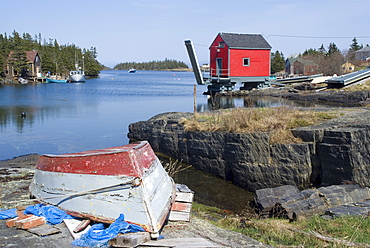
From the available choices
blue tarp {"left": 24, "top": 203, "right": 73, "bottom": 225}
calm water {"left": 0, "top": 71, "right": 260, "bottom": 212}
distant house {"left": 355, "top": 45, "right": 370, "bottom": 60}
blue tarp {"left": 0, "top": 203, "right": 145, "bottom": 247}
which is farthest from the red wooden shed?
distant house {"left": 355, "top": 45, "right": 370, "bottom": 60}

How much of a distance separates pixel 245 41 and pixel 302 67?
1032 inches

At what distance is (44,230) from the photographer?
236 inches

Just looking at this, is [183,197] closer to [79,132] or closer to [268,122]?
[268,122]

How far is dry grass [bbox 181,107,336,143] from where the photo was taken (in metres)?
11.1

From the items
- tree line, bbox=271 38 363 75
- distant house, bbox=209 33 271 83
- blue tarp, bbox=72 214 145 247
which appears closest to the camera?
blue tarp, bbox=72 214 145 247

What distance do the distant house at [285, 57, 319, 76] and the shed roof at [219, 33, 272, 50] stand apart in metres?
21.4

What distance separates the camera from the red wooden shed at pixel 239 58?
35.5 meters

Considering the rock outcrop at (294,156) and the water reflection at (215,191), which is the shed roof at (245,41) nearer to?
the rock outcrop at (294,156)

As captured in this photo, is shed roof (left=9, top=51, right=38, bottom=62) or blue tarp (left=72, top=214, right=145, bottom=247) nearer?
blue tarp (left=72, top=214, right=145, bottom=247)

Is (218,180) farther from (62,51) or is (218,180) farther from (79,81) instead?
(62,51)

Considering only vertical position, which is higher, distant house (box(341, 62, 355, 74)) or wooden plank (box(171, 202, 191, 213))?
A: distant house (box(341, 62, 355, 74))

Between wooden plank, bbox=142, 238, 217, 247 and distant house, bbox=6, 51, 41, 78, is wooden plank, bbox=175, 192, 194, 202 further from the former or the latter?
distant house, bbox=6, 51, 41, 78

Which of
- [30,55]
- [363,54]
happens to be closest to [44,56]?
[30,55]

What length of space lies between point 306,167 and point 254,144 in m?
1.55
